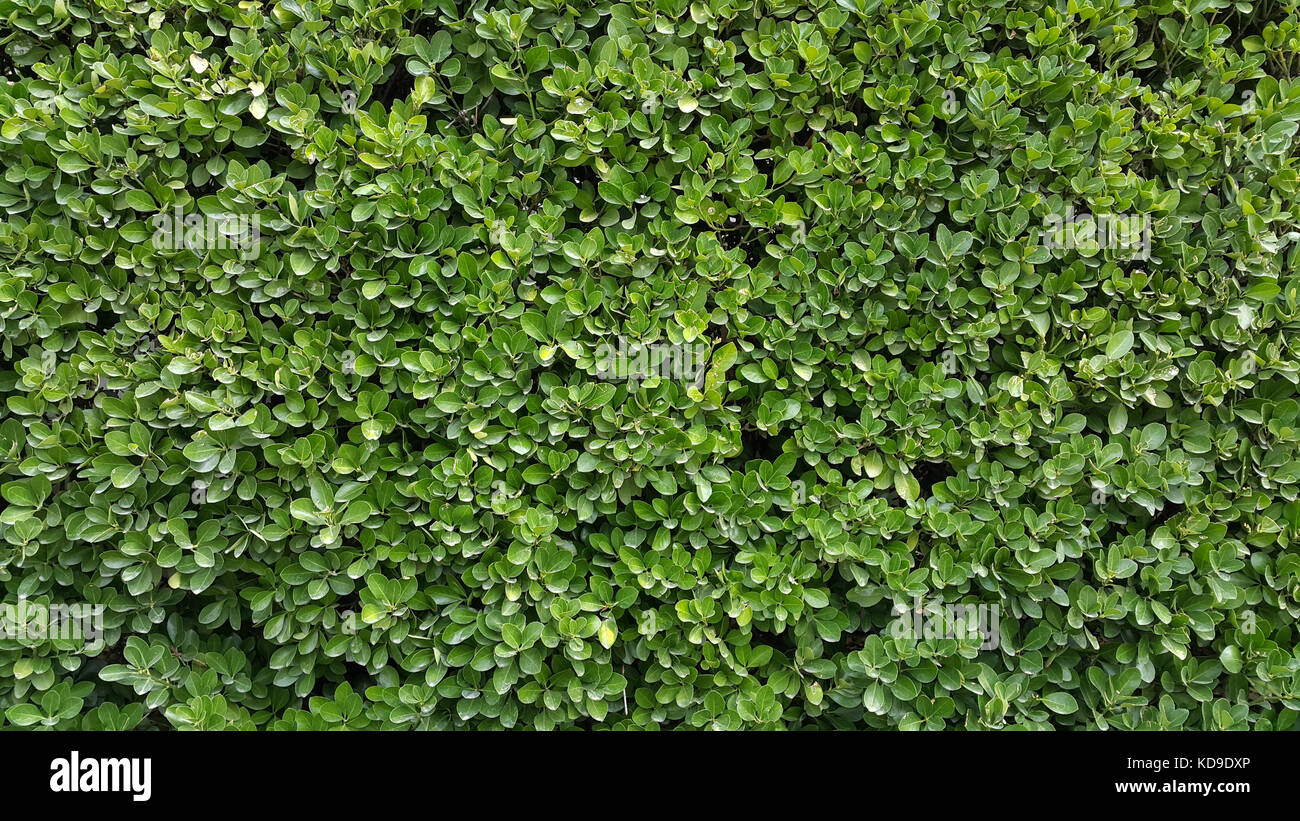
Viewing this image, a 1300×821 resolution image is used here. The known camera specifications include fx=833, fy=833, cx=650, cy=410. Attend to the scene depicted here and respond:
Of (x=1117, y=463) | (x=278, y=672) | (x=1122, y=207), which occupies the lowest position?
(x=278, y=672)

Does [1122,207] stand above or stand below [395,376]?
above

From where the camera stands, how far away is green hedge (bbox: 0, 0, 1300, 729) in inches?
99.8

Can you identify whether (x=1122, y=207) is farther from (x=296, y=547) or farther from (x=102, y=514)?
(x=102, y=514)

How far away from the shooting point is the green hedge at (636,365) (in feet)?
8.32

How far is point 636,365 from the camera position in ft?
8.38

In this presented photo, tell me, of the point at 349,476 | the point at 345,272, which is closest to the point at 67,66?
the point at 345,272

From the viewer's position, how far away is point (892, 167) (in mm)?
2699

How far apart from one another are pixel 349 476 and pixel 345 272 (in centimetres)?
65

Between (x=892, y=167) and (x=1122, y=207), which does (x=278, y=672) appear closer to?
(x=892, y=167)

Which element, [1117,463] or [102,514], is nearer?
[102,514]

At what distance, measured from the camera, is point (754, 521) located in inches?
104
